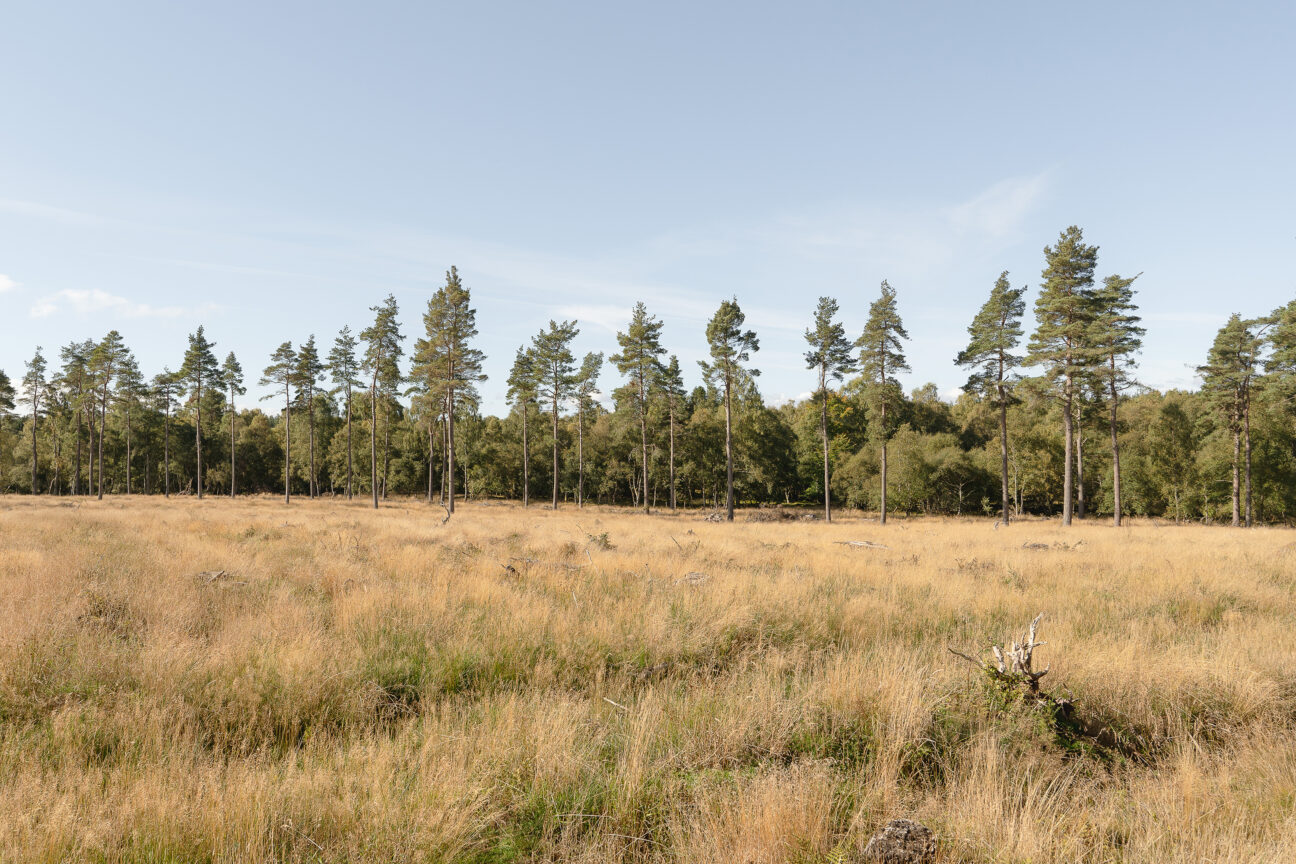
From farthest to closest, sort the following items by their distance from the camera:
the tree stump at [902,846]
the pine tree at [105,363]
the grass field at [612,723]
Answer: the pine tree at [105,363] < the grass field at [612,723] < the tree stump at [902,846]

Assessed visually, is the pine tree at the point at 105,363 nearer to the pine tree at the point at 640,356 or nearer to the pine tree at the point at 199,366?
the pine tree at the point at 199,366

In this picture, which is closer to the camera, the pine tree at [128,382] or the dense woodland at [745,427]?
the dense woodland at [745,427]

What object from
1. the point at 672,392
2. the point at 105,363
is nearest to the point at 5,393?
the point at 105,363

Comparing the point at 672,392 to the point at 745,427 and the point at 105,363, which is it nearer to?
the point at 745,427

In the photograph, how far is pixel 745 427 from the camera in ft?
191

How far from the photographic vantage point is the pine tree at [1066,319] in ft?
90.9

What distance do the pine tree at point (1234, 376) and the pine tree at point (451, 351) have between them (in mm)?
44595

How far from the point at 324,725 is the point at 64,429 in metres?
77.7

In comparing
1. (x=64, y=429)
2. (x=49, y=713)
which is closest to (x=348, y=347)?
(x=64, y=429)

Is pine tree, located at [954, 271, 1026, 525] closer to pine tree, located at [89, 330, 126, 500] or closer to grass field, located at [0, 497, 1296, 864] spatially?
grass field, located at [0, 497, 1296, 864]

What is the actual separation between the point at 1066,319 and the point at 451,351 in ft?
107

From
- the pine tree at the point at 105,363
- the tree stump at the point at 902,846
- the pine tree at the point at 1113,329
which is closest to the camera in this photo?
the tree stump at the point at 902,846

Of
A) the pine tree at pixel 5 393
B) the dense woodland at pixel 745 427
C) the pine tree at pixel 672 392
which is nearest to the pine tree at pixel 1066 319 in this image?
the dense woodland at pixel 745 427

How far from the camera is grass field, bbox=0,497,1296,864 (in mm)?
3090
